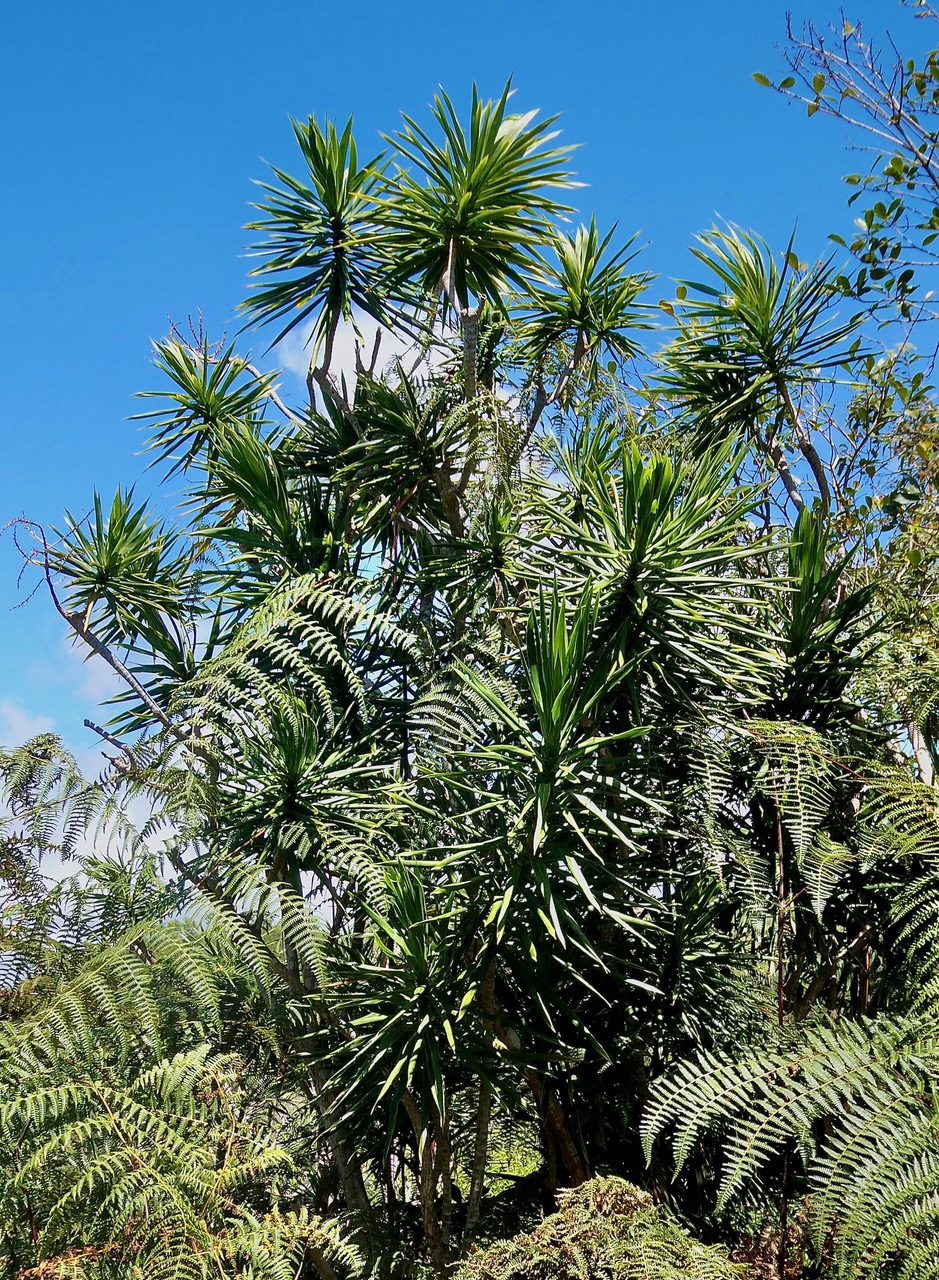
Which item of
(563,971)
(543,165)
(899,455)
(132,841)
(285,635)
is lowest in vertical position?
(563,971)

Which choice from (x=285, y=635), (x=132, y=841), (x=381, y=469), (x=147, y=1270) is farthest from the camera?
(x=381, y=469)

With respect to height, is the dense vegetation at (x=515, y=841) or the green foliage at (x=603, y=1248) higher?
the dense vegetation at (x=515, y=841)

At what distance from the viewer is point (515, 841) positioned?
3.43m

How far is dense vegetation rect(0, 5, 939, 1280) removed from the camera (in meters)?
2.77

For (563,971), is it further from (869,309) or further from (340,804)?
(869,309)

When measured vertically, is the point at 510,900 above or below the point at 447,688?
below

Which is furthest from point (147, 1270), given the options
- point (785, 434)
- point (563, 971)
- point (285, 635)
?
point (785, 434)

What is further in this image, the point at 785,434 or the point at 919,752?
the point at 785,434

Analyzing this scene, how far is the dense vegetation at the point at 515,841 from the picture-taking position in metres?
2.77

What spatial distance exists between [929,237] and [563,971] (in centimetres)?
312

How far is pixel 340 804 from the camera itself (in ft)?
13.4

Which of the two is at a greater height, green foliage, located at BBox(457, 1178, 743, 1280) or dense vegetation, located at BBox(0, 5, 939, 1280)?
dense vegetation, located at BBox(0, 5, 939, 1280)

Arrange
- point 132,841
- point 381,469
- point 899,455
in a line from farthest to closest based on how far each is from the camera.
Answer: point 899,455 → point 381,469 → point 132,841

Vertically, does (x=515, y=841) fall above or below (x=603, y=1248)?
above
